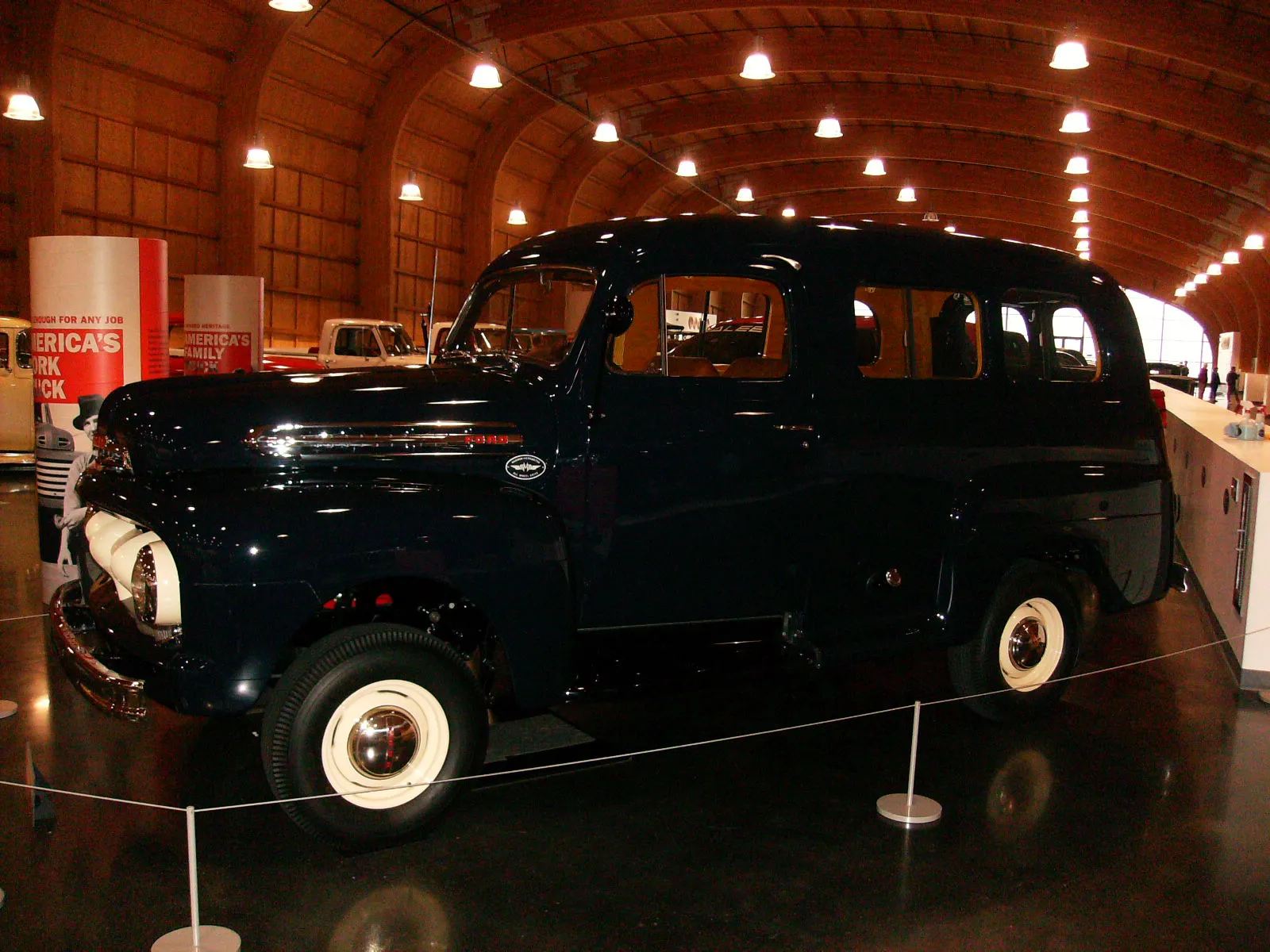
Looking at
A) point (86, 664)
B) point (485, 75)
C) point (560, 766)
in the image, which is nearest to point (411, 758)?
point (560, 766)

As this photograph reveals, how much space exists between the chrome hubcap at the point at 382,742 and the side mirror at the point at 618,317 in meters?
1.63

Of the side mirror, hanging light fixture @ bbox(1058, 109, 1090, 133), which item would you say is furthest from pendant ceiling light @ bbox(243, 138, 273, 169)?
the side mirror

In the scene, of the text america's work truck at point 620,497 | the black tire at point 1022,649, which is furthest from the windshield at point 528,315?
the black tire at point 1022,649

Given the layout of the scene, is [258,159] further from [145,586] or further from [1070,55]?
[145,586]

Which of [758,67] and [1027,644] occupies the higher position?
[758,67]

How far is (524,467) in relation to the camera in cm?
418

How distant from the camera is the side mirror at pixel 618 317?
425cm

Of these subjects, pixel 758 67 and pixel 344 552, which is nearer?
pixel 344 552

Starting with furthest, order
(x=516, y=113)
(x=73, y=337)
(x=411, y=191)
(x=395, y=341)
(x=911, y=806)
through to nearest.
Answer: (x=516, y=113) < (x=411, y=191) < (x=395, y=341) < (x=73, y=337) < (x=911, y=806)

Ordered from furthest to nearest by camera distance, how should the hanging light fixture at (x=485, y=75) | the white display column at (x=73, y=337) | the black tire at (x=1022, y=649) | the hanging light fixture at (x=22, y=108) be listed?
the hanging light fixture at (x=485, y=75) → the hanging light fixture at (x=22, y=108) → the white display column at (x=73, y=337) → the black tire at (x=1022, y=649)

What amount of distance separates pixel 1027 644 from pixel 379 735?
3311 millimetres

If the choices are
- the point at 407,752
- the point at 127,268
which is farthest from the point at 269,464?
the point at 127,268

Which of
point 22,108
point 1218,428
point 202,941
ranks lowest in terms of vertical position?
point 202,941

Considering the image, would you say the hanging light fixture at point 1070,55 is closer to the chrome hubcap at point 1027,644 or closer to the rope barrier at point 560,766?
the rope barrier at point 560,766
